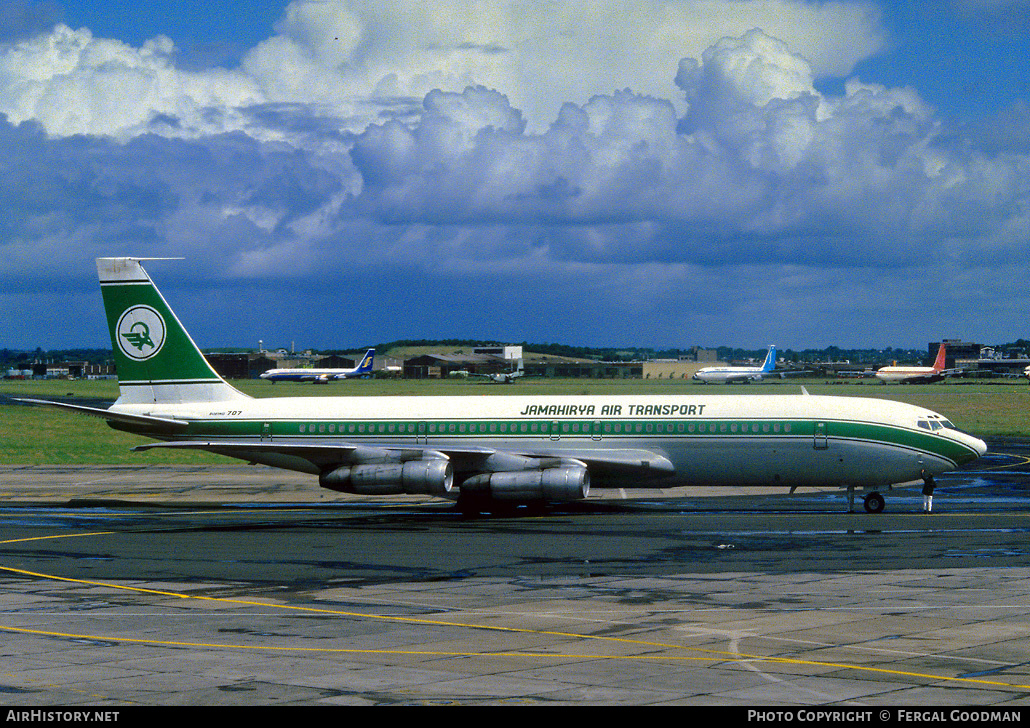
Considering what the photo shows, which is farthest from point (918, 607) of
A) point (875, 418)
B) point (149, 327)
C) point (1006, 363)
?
point (1006, 363)

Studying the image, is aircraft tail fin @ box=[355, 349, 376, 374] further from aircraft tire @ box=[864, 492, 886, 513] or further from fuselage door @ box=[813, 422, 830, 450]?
aircraft tire @ box=[864, 492, 886, 513]

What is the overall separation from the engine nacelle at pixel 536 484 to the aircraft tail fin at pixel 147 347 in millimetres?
11512

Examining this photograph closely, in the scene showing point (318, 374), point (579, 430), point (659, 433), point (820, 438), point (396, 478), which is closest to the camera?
point (396, 478)

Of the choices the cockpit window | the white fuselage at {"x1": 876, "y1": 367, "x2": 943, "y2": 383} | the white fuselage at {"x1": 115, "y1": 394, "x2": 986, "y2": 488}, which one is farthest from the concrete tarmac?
the white fuselage at {"x1": 876, "y1": 367, "x2": 943, "y2": 383}

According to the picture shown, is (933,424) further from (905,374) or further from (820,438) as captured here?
(905,374)

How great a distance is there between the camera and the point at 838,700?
16188 millimetres

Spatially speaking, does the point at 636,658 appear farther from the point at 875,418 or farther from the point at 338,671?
the point at 875,418

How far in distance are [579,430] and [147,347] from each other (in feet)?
58.9

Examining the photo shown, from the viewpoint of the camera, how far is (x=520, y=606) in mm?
24344

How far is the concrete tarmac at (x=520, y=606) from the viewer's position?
17.4m

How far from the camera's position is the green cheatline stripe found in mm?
42562

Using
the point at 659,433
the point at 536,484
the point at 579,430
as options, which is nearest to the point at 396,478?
the point at 536,484

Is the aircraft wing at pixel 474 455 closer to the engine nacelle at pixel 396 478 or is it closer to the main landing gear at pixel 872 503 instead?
the engine nacelle at pixel 396 478
